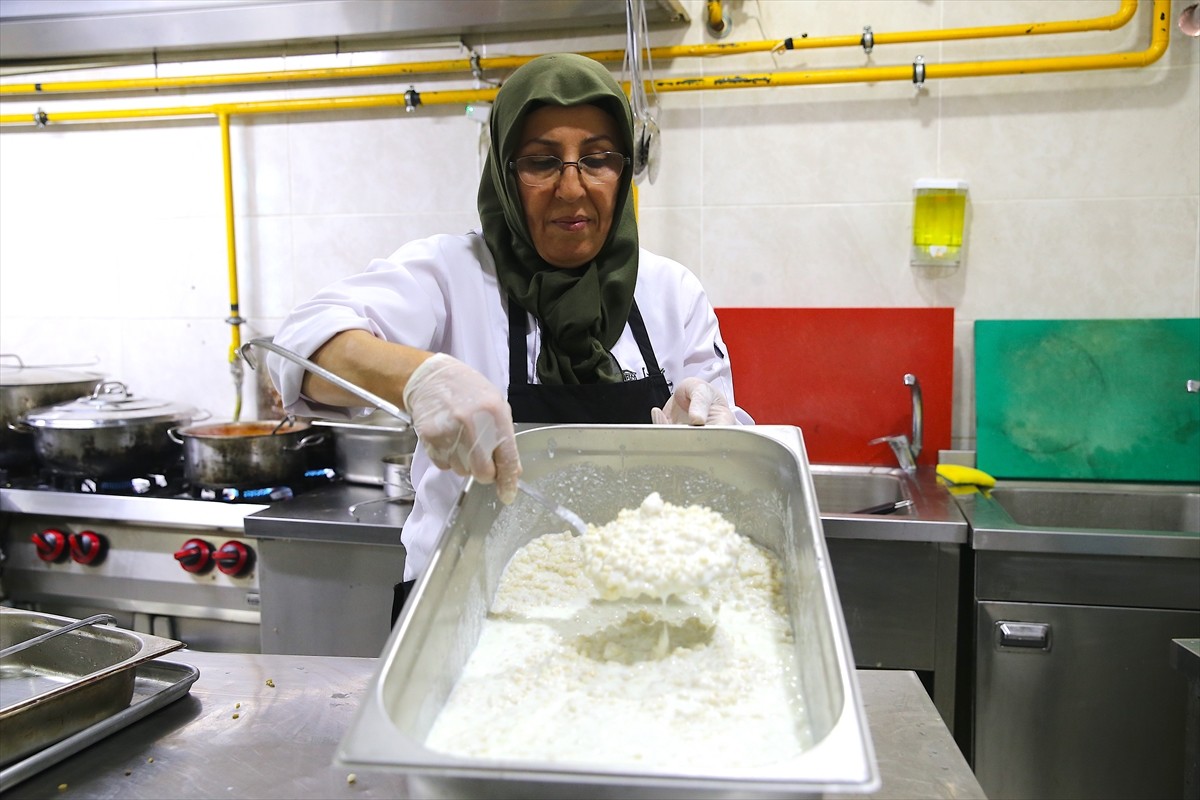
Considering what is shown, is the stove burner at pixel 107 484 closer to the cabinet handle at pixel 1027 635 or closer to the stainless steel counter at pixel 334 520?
the stainless steel counter at pixel 334 520

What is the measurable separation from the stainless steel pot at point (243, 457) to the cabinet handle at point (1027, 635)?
74.4 inches

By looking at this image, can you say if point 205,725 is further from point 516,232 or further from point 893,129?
point 893,129

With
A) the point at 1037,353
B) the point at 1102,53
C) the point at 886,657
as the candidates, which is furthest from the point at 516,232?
the point at 1102,53

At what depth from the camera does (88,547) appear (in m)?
2.43

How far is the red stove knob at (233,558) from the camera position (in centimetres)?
229

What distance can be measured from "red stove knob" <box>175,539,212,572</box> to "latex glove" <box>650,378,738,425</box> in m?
1.45

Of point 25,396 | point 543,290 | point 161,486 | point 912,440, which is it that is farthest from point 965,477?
point 25,396

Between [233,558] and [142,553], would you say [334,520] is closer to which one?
[233,558]

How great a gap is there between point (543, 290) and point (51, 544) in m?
1.82

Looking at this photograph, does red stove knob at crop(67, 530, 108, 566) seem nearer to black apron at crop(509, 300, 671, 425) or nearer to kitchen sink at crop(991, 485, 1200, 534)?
black apron at crop(509, 300, 671, 425)

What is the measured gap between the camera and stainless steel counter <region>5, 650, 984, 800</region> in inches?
38.4

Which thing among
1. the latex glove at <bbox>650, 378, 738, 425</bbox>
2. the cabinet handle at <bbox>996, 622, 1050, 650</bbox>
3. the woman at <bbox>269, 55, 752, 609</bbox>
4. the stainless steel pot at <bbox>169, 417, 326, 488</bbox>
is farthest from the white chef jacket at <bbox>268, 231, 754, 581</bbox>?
the stainless steel pot at <bbox>169, 417, 326, 488</bbox>

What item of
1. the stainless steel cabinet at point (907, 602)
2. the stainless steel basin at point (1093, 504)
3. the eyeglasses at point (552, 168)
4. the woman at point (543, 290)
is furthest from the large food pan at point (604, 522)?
the stainless steel basin at point (1093, 504)

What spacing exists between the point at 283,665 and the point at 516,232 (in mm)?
803
